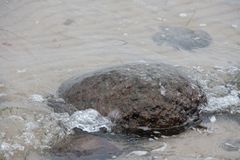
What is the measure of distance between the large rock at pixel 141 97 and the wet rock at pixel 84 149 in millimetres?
305

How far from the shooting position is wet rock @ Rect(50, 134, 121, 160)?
14.8 ft

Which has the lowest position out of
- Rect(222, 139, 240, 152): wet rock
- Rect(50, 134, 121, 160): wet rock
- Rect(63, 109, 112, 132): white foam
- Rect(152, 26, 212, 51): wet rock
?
Rect(222, 139, 240, 152): wet rock

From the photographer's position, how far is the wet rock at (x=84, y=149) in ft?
14.8

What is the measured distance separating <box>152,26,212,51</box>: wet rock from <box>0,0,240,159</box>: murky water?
0.5 inches

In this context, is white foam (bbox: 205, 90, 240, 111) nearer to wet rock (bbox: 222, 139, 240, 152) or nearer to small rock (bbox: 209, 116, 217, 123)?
small rock (bbox: 209, 116, 217, 123)

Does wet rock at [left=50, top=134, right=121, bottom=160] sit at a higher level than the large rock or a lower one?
lower

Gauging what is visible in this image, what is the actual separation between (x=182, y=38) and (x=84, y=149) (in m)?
2.56

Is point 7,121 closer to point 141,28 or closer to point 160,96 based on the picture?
point 160,96

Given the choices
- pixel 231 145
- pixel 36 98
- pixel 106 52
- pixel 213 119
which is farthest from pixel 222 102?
pixel 36 98

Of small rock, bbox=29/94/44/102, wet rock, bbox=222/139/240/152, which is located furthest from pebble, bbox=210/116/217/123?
small rock, bbox=29/94/44/102

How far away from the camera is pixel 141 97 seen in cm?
495

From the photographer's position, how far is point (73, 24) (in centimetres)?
683

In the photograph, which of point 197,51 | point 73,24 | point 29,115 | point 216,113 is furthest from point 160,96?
point 73,24

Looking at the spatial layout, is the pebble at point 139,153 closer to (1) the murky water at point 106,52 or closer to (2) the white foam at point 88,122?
(1) the murky water at point 106,52
